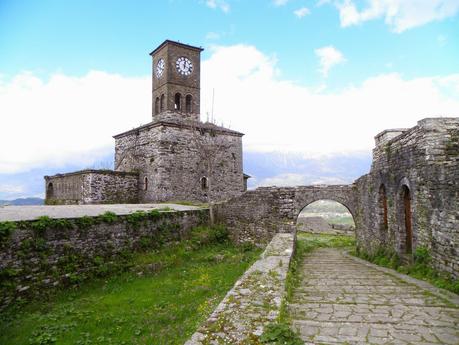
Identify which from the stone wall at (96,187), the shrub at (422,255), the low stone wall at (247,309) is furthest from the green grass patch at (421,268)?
the stone wall at (96,187)

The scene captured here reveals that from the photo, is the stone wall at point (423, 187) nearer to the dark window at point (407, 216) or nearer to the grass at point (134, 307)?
the dark window at point (407, 216)

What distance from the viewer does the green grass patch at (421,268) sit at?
22.3 feet

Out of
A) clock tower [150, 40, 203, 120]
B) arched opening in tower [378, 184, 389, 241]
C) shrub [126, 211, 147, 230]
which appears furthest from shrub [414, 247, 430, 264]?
clock tower [150, 40, 203, 120]

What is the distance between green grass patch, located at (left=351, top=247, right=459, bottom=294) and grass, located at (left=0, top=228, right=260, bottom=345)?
460cm

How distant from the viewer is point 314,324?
4781 millimetres

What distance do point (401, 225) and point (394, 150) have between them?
87.0 inches

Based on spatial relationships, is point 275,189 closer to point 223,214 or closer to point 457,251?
point 223,214

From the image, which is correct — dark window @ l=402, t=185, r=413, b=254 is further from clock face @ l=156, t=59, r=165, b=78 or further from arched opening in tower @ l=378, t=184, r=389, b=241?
clock face @ l=156, t=59, r=165, b=78

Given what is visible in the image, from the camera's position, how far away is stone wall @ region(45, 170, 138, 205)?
74.9 feet

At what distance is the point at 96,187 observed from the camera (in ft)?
75.2

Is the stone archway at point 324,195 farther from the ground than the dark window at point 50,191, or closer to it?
closer to it

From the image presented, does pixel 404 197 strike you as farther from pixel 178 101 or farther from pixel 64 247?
pixel 178 101

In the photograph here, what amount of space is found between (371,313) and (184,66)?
2618 centimetres

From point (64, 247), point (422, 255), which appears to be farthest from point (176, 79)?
point (422, 255)
